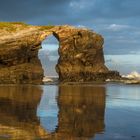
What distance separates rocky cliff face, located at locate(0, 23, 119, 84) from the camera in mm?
81000

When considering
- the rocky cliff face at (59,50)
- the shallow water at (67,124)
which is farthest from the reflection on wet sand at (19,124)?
the rocky cliff face at (59,50)

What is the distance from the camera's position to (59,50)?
9456cm

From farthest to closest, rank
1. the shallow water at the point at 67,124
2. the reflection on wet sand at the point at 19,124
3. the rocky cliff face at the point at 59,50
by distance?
the rocky cliff face at the point at 59,50 → the shallow water at the point at 67,124 → the reflection on wet sand at the point at 19,124

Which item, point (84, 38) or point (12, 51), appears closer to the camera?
point (12, 51)

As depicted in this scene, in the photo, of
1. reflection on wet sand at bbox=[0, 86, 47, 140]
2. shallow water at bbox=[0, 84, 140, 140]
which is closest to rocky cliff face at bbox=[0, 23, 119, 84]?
reflection on wet sand at bbox=[0, 86, 47, 140]

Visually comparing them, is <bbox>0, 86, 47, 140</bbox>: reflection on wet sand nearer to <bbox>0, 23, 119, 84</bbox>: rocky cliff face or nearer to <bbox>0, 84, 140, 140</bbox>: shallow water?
<bbox>0, 84, 140, 140</bbox>: shallow water

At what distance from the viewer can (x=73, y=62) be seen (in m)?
93.1

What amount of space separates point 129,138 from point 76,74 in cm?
7528

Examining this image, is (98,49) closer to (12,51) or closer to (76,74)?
(76,74)

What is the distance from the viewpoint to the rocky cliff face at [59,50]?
81000mm

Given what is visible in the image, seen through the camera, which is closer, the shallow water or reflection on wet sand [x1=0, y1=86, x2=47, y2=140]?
reflection on wet sand [x1=0, y1=86, x2=47, y2=140]

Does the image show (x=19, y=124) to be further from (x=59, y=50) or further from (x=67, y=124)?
(x=59, y=50)

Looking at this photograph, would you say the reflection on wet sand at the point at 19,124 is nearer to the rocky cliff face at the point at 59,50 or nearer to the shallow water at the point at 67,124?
the shallow water at the point at 67,124

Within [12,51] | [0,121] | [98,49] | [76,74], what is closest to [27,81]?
[12,51]
